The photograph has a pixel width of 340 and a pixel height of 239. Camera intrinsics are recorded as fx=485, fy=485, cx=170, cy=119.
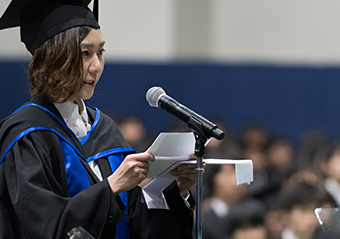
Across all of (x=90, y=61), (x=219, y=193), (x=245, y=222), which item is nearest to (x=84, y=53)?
(x=90, y=61)

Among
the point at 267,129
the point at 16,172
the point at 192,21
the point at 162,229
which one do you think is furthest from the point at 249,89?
the point at 16,172

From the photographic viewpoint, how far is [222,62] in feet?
18.8

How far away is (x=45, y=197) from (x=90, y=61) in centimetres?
59

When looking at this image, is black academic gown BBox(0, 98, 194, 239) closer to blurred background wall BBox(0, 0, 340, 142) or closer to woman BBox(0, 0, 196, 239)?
woman BBox(0, 0, 196, 239)

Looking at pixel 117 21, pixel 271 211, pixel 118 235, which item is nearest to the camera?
pixel 118 235

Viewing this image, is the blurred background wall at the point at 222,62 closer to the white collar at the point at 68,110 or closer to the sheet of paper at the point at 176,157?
the white collar at the point at 68,110

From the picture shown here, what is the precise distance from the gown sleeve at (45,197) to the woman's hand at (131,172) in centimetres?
4

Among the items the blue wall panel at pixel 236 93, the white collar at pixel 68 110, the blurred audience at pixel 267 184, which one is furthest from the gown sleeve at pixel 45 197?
the blue wall panel at pixel 236 93

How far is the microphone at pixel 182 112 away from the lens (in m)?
1.65

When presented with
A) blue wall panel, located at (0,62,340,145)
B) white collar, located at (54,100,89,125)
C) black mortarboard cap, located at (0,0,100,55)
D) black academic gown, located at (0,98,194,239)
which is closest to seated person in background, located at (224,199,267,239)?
blue wall panel, located at (0,62,340,145)

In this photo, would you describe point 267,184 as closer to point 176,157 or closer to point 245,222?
point 245,222

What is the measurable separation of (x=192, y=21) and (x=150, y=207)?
14.2ft

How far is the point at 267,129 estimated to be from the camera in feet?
18.4

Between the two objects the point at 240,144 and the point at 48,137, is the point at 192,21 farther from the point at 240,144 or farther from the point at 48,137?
the point at 48,137
